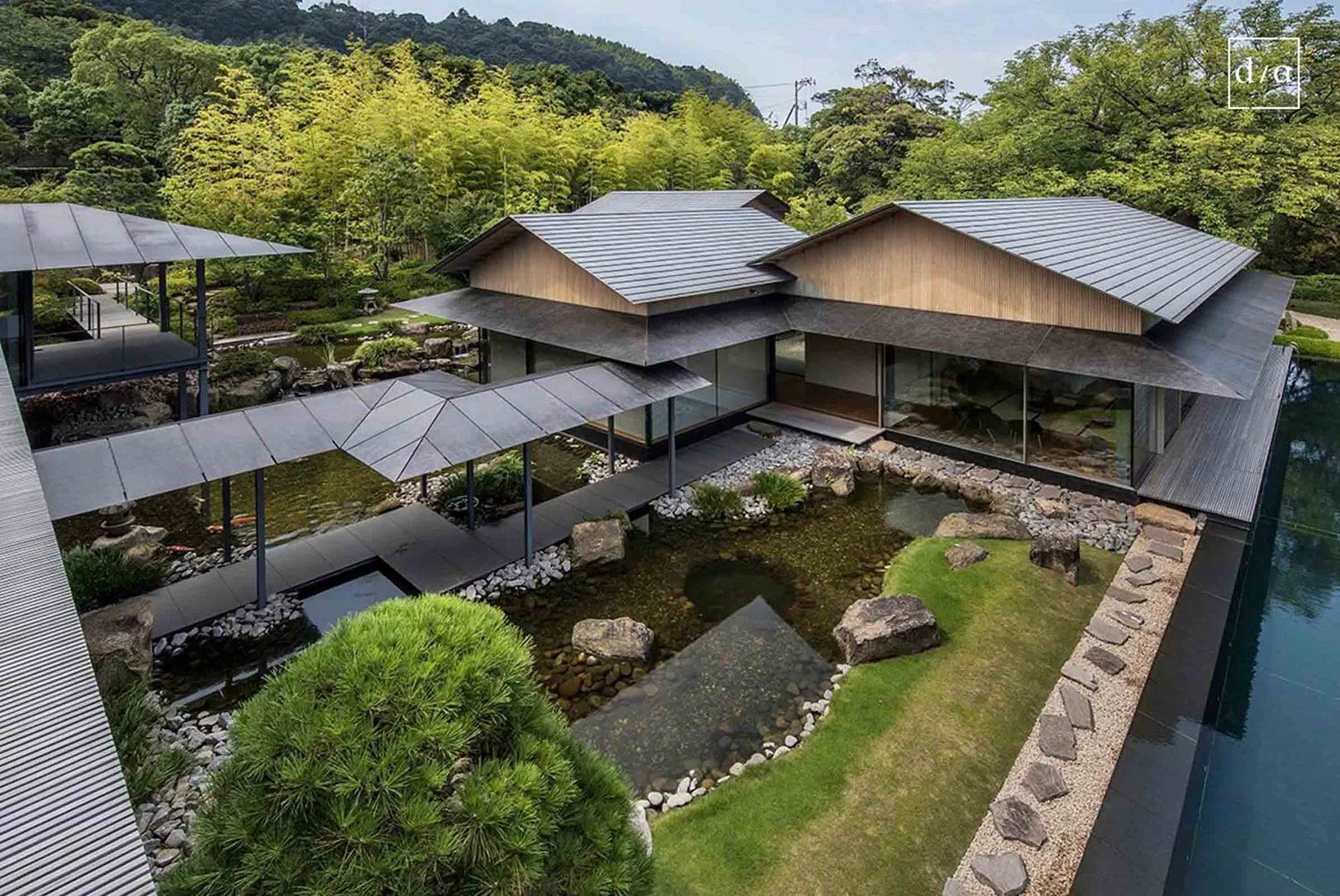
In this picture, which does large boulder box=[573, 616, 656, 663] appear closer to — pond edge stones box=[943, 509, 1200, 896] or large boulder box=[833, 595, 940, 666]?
large boulder box=[833, 595, 940, 666]

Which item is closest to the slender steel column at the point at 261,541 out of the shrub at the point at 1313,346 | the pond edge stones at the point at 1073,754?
the pond edge stones at the point at 1073,754

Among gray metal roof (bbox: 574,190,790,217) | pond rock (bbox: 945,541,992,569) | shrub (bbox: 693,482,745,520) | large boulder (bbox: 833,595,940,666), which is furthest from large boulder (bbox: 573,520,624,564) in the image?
gray metal roof (bbox: 574,190,790,217)

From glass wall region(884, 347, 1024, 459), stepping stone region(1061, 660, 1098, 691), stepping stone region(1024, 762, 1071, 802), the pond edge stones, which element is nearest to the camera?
the pond edge stones

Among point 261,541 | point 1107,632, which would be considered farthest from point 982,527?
point 261,541

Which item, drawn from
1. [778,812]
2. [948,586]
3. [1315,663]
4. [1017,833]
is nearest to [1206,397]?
[1315,663]

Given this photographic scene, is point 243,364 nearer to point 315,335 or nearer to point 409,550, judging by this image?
point 315,335

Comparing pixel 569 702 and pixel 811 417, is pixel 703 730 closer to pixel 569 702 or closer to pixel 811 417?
pixel 569 702
